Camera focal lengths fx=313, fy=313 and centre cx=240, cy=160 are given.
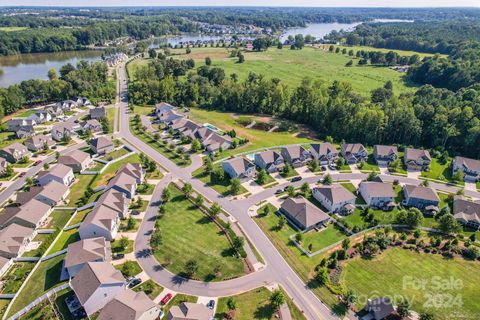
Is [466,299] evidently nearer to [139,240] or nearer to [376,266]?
[376,266]

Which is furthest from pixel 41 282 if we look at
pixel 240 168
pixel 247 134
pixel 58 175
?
pixel 247 134

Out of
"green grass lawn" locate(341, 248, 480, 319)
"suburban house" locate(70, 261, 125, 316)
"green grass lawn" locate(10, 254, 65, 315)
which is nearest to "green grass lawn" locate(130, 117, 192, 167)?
"green grass lawn" locate(10, 254, 65, 315)

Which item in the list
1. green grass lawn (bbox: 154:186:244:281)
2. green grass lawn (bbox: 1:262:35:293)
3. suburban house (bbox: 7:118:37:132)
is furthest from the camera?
suburban house (bbox: 7:118:37:132)

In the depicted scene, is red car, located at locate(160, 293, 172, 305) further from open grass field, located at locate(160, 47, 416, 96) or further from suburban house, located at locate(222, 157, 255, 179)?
open grass field, located at locate(160, 47, 416, 96)

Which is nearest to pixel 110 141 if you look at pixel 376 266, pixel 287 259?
pixel 287 259

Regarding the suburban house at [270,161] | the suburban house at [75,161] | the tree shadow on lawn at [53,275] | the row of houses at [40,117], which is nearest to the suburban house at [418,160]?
the suburban house at [270,161]

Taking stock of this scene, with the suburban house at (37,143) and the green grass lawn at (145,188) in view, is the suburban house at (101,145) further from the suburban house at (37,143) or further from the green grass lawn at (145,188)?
the green grass lawn at (145,188)
